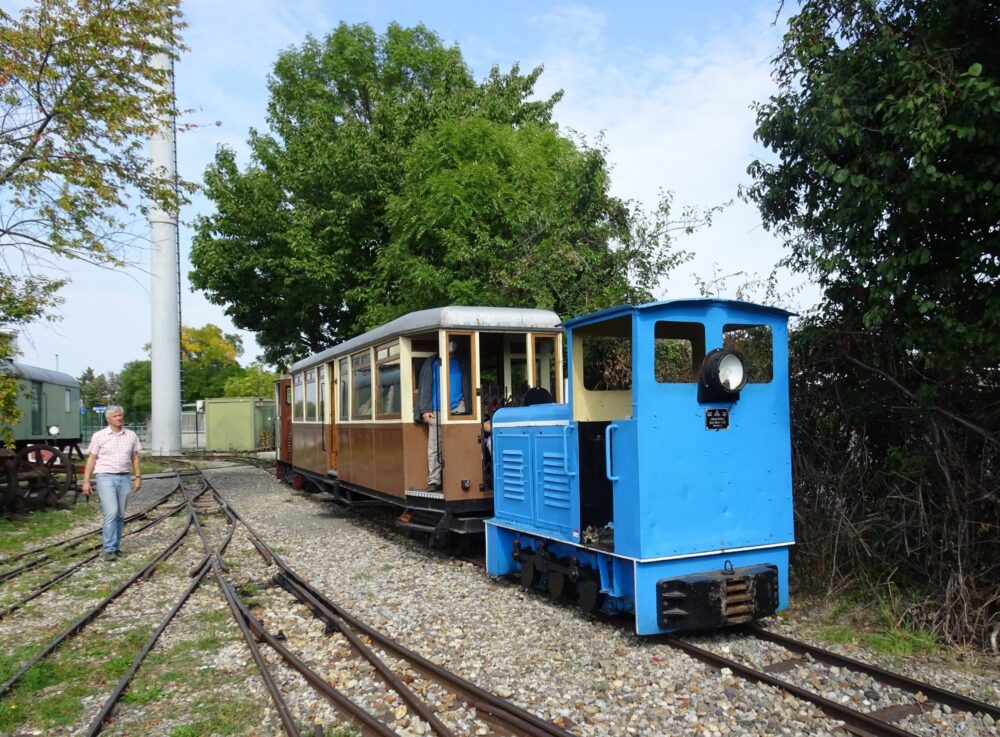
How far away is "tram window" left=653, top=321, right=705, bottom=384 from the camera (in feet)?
20.0

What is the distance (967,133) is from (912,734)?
11.9ft

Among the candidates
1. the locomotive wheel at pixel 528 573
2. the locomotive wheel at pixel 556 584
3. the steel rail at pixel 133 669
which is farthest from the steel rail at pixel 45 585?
the locomotive wheel at pixel 556 584

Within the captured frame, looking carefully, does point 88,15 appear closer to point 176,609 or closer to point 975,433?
point 176,609

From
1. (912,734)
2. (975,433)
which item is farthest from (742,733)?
(975,433)

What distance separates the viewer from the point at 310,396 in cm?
1471

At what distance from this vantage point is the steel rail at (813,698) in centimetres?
400

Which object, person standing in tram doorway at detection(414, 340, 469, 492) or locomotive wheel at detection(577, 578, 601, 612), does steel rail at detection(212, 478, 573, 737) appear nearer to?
locomotive wheel at detection(577, 578, 601, 612)

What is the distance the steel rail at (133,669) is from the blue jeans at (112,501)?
1.97 metres

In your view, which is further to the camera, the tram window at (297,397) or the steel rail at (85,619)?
the tram window at (297,397)

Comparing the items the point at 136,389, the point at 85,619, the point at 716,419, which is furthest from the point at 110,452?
the point at 136,389

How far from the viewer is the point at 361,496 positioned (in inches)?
486

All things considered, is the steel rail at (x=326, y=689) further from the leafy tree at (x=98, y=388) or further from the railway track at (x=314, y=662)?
the leafy tree at (x=98, y=388)

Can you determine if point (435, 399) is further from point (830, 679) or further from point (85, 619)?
point (830, 679)

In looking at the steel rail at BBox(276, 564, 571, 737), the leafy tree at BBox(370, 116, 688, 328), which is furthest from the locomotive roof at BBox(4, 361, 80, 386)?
the steel rail at BBox(276, 564, 571, 737)
